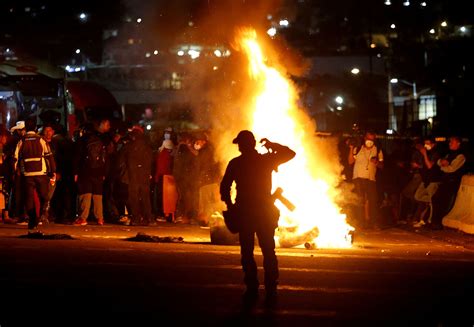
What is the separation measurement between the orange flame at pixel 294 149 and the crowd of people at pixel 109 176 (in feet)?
9.14

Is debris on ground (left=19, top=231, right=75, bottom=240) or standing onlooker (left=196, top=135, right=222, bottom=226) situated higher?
standing onlooker (left=196, top=135, right=222, bottom=226)

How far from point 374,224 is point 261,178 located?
10.8 m

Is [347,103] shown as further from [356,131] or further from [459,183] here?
[459,183]

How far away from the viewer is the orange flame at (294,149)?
16.5m

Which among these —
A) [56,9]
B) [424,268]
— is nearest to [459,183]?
[424,268]

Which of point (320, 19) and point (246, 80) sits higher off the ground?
point (320, 19)

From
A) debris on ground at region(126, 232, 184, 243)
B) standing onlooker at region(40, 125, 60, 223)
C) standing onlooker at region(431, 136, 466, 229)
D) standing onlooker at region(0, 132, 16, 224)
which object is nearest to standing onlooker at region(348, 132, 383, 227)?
standing onlooker at region(431, 136, 466, 229)

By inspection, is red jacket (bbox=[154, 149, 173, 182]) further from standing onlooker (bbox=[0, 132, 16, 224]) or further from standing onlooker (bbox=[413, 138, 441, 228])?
standing onlooker (bbox=[413, 138, 441, 228])

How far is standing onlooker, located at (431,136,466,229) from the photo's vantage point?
1998 centimetres

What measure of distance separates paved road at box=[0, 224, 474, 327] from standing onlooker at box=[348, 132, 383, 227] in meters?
4.03

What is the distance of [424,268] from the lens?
13352 mm

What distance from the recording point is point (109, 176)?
20312mm

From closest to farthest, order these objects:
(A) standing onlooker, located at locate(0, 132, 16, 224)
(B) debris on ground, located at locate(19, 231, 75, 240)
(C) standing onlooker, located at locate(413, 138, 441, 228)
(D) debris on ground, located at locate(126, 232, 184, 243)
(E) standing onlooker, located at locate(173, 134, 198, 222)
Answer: (B) debris on ground, located at locate(19, 231, 75, 240) < (D) debris on ground, located at locate(126, 232, 184, 243) < (A) standing onlooker, located at locate(0, 132, 16, 224) < (C) standing onlooker, located at locate(413, 138, 441, 228) < (E) standing onlooker, located at locate(173, 134, 198, 222)

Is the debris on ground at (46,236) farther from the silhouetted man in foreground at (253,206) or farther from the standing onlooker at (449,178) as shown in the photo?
the standing onlooker at (449,178)
